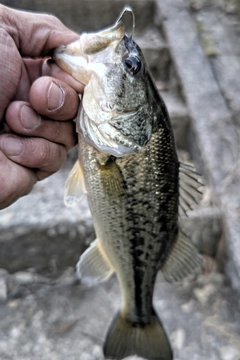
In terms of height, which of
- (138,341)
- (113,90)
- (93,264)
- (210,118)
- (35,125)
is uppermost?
(113,90)

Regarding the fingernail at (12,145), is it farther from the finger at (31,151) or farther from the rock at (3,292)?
the rock at (3,292)

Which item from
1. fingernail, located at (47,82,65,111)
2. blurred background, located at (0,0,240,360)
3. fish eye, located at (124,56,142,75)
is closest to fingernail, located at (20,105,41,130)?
fingernail, located at (47,82,65,111)

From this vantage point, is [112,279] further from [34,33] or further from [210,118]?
[34,33]

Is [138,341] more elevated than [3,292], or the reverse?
[138,341]

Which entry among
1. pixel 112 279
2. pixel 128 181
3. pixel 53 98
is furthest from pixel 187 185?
pixel 112 279

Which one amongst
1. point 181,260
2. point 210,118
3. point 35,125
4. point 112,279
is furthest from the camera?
point 210,118

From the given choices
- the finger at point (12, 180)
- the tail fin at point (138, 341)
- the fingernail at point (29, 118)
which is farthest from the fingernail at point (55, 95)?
the tail fin at point (138, 341)
